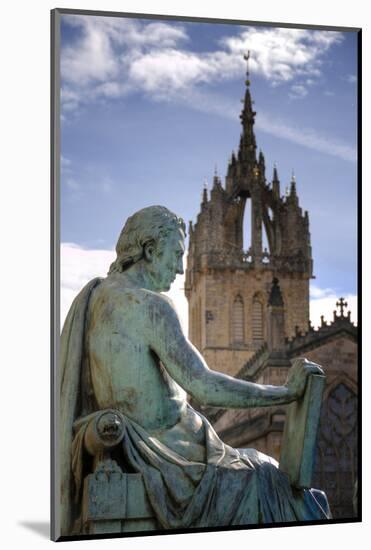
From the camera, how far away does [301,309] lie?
60.6 m

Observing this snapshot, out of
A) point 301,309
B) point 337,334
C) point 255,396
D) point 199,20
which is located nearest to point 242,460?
point 255,396

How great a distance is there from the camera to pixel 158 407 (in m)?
8.67

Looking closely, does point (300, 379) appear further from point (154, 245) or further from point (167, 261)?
point (154, 245)

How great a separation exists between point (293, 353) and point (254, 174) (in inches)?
617

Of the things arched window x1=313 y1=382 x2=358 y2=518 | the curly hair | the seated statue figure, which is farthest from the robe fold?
arched window x1=313 y1=382 x2=358 y2=518

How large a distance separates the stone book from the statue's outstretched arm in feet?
0.52

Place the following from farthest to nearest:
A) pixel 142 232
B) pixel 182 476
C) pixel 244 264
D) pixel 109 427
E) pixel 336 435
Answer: pixel 244 264
pixel 336 435
pixel 142 232
pixel 182 476
pixel 109 427

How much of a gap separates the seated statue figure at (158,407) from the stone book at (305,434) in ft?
0.17

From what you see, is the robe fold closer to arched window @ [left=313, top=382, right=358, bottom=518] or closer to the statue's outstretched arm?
the statue's outstretched arm

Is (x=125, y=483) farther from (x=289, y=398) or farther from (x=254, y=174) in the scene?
(x=254, y=174)

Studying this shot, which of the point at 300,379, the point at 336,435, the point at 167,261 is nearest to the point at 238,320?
the point at 336,435

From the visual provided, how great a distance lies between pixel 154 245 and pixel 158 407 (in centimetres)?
90

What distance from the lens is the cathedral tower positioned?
6069 cm

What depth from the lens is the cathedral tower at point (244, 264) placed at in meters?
60.7
